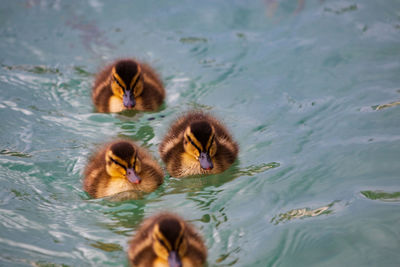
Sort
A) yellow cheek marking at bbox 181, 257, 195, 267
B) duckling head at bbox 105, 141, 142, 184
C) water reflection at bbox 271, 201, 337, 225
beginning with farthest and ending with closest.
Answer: duckling head at bbox 105, 141, 142, 184 → water reflection at bbox 271, 201, 337, 225 → yellow cheek marking at bbox 181, 257, 195, 267

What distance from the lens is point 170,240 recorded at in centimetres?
358

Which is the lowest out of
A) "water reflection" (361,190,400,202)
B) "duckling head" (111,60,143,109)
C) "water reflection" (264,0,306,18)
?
"water reflection" (361,190,400,202)

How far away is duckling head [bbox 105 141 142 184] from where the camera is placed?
15.1 ft

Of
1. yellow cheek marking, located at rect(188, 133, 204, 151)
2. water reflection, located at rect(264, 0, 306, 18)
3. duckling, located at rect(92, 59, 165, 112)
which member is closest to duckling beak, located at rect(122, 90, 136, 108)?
duckling, located at rect(92, 59, 165, 112)

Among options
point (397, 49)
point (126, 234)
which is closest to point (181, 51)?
point (397, 49)

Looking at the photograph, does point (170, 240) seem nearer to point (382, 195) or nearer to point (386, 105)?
point (382, 195)

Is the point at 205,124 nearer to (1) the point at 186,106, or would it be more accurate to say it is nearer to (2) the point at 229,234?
(2) the point at 229,234

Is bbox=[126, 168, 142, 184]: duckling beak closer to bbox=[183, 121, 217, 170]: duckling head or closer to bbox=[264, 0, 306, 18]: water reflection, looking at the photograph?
bbox=[183, 121, 217, 170]: duckling head

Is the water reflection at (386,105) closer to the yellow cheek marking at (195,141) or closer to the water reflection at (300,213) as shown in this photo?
the water reflection at (300,213)

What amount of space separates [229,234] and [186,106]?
7.59ft

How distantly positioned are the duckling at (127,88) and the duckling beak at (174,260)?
2.55 metres

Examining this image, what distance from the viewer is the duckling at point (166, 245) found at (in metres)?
3.59

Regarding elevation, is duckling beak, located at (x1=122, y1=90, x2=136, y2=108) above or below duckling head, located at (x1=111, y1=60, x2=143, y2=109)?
below

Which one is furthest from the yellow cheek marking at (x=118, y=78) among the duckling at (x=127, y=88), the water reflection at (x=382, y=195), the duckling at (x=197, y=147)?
the water reflection at (x=382, y=195)
